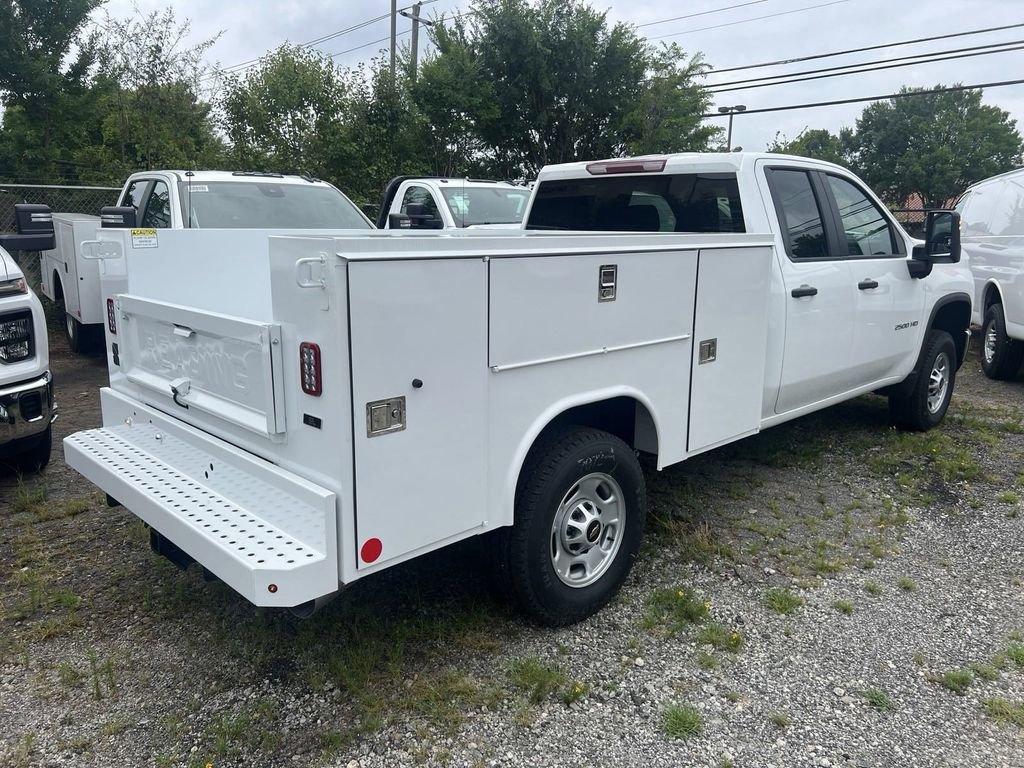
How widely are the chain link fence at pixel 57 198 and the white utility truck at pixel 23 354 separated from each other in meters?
7.35

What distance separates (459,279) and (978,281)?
8.95 m

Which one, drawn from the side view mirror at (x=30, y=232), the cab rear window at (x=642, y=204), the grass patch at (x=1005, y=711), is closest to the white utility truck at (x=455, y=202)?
the cab rear window at (x=642, y=204)

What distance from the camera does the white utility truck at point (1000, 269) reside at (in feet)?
28.4

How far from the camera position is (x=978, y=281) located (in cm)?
959

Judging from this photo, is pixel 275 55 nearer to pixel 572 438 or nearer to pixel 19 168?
pixel 19 168

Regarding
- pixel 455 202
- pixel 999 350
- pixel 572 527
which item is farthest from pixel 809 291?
pixel 455 202

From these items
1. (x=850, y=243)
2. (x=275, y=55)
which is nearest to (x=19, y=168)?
Answer: (x=275, y=55)

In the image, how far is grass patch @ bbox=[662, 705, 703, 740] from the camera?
2918 mm

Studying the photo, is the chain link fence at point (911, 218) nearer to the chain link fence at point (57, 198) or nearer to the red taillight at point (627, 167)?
the red taillight at point (627, 167)

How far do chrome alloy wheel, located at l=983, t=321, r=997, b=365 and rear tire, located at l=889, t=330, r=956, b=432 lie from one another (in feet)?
9.73

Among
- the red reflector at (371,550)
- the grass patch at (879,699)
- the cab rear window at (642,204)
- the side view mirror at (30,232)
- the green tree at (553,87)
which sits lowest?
the grass patch at (879,699)

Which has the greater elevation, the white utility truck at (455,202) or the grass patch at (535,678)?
the white utility truck at (455,202)

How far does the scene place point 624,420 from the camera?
392 cm

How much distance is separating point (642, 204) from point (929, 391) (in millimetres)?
3156
